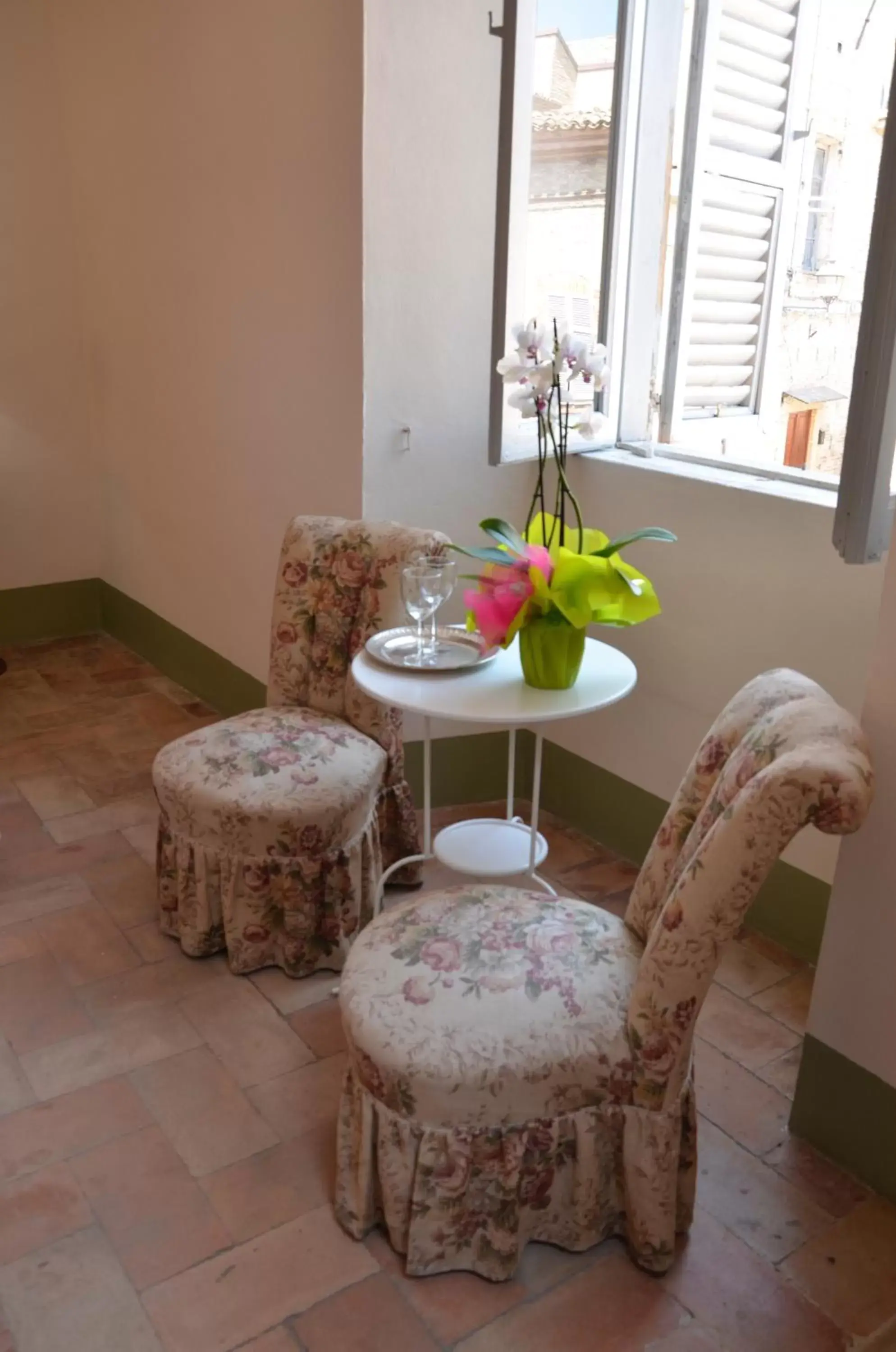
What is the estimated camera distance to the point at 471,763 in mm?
3020

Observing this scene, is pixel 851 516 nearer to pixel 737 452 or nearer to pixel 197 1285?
pixel 737 452

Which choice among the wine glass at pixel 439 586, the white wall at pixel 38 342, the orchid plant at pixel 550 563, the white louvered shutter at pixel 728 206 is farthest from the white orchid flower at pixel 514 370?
the white wall at pixel 38 342

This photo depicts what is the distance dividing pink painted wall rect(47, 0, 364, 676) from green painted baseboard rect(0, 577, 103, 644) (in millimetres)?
172

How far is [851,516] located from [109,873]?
1.92 meters

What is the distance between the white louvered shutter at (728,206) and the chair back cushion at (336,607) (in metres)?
0.82

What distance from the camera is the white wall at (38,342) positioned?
153 inches

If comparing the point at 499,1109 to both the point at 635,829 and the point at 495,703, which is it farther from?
the point at 635,829

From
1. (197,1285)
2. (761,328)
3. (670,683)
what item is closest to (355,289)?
(761,328)

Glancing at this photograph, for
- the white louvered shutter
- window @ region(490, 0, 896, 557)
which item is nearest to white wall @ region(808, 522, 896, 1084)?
window @ region(490, 0, 896, 557)

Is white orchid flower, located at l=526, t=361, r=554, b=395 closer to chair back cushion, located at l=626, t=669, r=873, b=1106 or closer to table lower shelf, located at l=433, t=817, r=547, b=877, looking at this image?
chair back cushion, located at l=626, t=669, r=873, b=1106

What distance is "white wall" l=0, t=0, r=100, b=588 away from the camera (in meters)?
3.88

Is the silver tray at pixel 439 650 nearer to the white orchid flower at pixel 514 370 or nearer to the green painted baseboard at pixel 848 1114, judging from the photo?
the white orchid flower at pixel 514 370

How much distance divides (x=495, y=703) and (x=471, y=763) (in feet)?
3.60

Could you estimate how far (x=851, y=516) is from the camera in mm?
1714
